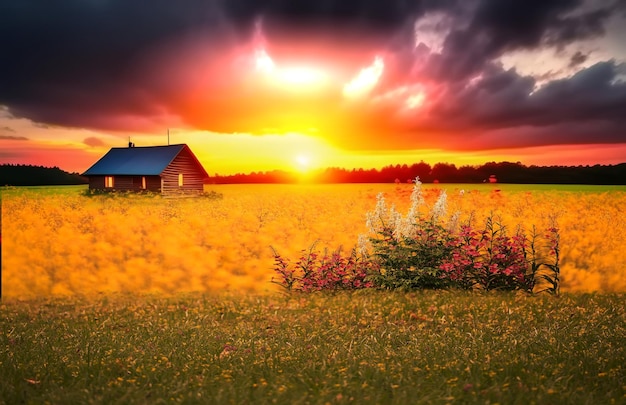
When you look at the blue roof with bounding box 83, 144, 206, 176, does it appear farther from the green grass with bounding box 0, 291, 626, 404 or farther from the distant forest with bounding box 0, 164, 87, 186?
the green grass with bounding box 0, 291, 626, 404

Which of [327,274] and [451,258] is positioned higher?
[451,258]

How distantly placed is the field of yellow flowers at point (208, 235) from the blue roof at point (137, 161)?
13.0ft

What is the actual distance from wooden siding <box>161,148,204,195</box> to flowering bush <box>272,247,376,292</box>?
1440cm

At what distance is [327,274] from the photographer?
13430 millimetres

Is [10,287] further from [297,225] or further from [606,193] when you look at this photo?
[606,193]

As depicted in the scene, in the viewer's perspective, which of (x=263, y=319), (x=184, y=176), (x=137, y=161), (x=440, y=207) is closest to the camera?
(x=263, y=319)

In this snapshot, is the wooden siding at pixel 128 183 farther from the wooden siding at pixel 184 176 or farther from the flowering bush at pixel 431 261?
the flowering bush at pixel 431 261

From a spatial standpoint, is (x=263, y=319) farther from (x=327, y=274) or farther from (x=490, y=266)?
(x=490, y=266)

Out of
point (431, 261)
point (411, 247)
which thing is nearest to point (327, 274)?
point (411, 247)

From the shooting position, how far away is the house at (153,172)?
27297 mm

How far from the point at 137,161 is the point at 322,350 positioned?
2526 cm

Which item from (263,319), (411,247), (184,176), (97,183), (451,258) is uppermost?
(184,176)

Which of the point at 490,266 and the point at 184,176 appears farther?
the point at 184,176

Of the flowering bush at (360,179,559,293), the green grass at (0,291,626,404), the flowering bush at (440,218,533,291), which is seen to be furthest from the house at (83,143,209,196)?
the flowering bush at (440,218,533,291)
